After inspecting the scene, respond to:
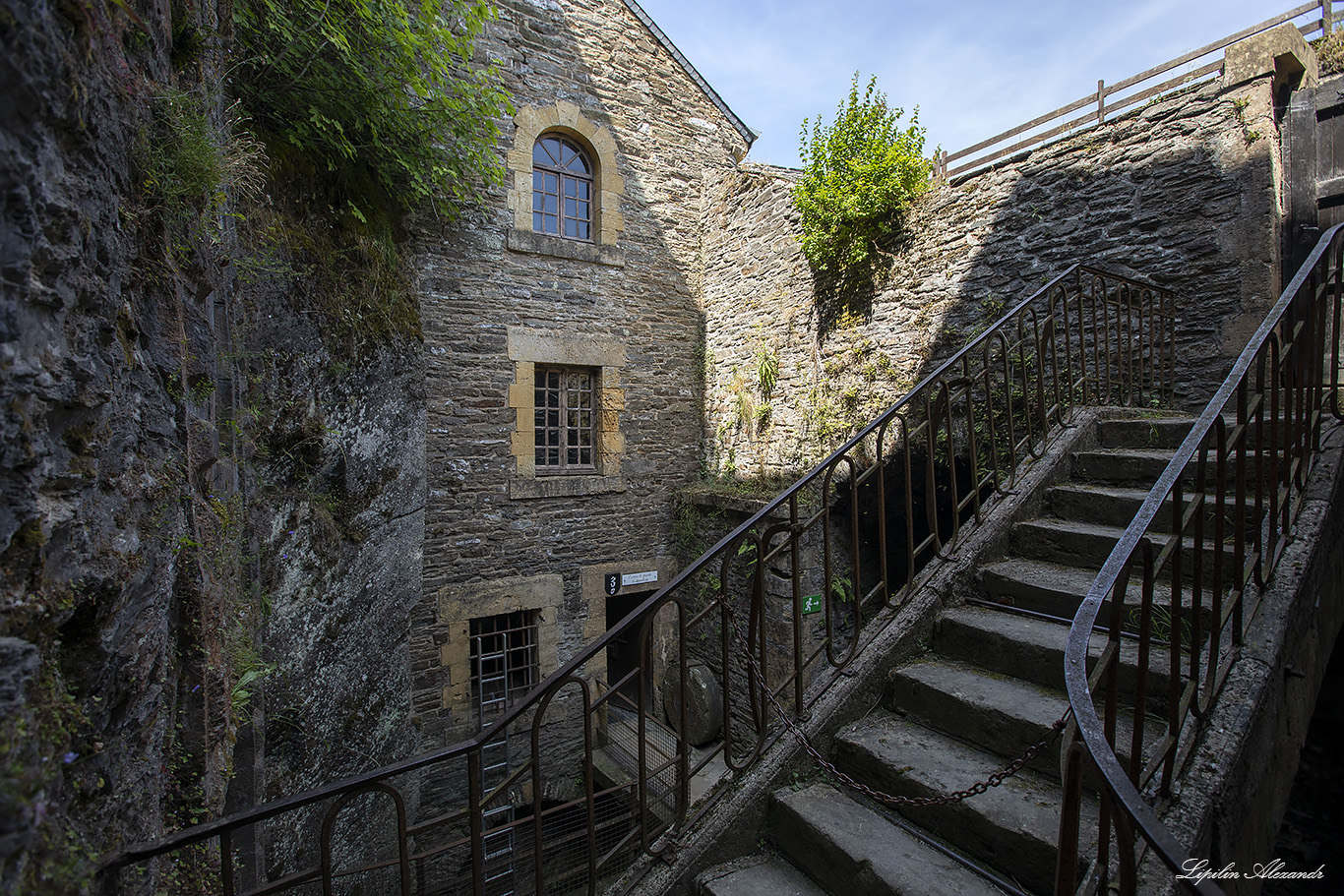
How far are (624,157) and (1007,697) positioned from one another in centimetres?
731

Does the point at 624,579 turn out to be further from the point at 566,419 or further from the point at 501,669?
the point at 566,419

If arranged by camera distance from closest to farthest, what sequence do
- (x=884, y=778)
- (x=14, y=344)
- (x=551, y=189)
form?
(x=14, y=344), (x=884, y=778), (x=551, y=189)

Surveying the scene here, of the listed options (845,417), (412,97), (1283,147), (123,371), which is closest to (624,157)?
(412,97)

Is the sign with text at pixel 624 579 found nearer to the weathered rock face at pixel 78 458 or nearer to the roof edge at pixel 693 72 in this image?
the weathered rock face at pixel 78 458

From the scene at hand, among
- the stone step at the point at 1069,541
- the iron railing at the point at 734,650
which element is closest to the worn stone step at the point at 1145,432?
the iron railing at the point at 734,650

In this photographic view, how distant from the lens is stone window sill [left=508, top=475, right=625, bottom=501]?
669 cm

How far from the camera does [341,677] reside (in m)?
4.27

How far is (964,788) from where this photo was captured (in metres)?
2.09

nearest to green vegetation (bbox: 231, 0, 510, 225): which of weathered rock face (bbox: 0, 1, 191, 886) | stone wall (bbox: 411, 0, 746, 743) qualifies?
stone wall (bbox: 411, 0, 746, 743)

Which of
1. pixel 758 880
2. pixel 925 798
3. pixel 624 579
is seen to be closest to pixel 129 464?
pixel 758 880

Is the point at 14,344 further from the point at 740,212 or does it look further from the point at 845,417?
the point at 740,212

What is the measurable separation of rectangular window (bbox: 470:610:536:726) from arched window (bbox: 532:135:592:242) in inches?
182

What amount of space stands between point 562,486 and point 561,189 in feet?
11.9

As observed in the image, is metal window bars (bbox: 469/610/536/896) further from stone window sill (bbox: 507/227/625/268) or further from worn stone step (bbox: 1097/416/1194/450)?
worn stone step (bbox: 1097/416/1194/450)
